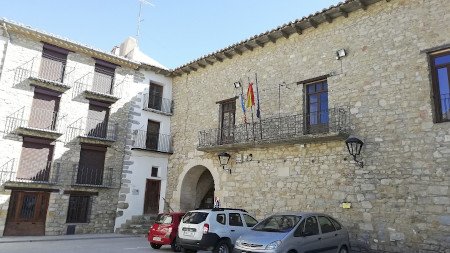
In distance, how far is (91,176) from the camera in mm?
14266

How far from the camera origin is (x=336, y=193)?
9.67 m

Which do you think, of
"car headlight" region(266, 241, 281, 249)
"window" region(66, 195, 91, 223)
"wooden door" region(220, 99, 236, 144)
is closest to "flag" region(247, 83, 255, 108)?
"wooden door" region(220, 99, 236, 144)

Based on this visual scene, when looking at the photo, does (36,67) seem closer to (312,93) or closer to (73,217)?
(73,217)

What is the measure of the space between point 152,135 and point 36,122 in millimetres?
5002

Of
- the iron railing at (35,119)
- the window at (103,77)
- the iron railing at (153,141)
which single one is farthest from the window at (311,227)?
the window at (103,77)

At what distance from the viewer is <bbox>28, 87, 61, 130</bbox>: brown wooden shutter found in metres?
13.1

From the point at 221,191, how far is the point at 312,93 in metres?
5.06

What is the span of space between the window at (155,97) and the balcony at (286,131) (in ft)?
14.1

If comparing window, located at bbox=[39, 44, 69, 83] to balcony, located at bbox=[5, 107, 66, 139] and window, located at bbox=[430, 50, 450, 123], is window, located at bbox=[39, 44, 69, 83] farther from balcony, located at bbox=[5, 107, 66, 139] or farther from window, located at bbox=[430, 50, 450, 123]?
window, located at bbox=[430, 50, 450, 123]

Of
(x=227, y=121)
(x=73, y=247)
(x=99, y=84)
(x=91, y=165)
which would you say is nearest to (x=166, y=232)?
(x=73, y=247)

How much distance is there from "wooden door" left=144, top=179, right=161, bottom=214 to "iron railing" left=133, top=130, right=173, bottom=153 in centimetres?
156

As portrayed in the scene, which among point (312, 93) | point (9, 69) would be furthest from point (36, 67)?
point (312, 93)

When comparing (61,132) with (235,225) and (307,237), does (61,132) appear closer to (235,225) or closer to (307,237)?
(235,225)

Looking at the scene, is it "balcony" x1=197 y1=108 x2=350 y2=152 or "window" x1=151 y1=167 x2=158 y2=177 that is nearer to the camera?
"balcony" x1=197 y1=108 x2=350 y2=152
